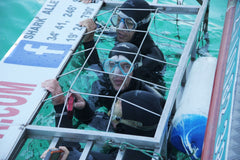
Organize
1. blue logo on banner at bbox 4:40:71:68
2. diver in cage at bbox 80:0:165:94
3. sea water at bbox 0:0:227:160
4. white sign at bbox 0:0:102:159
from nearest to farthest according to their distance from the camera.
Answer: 1. white sign at bbox 0:0:102:159
2. blue logo on banner at bbox 4:40:71:68
3. diver in cage at bbox 80:0:165:94
4. sea water at bbox 0:0:227:160

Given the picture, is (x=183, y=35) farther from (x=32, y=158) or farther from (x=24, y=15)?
(x=32, y=158)

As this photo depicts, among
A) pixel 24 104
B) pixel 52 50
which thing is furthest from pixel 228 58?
pixel 52 50

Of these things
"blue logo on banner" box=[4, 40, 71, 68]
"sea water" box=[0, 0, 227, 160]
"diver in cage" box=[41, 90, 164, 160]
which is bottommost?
"diver in cage" box=[41, 90, 164, 160]

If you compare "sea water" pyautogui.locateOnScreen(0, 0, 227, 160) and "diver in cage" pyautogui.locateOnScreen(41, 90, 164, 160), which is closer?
"diver in cage" pyautogui.locateOnScreen(41, 90, 164, 160)

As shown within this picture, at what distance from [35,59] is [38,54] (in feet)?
0.31

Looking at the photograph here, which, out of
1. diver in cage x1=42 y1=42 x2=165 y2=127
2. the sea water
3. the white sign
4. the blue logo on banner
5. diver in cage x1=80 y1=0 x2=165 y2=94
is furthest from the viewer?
the sea water

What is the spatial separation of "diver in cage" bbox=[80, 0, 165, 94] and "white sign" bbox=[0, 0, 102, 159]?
26cm

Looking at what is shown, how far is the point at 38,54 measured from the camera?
3.14 meters

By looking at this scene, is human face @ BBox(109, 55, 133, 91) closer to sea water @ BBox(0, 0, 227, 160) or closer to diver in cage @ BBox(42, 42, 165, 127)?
diver in cage @ BBox(42, 42, 165, 127)

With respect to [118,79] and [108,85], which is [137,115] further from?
[108,85]

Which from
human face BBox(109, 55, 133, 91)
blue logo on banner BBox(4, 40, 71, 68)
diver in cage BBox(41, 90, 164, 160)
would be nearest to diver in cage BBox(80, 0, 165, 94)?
human face BBox(109, 55, 133, 91)

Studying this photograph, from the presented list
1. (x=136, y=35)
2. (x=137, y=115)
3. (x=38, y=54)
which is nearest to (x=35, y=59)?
(x=38, y=54)

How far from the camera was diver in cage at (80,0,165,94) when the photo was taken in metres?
3.71

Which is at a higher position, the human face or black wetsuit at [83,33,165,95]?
black wetsuit at [83,33,165,95]
